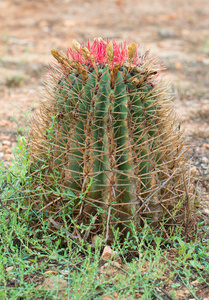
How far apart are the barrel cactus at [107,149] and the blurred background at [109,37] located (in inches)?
49.3

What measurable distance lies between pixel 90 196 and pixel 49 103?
26.4 inches

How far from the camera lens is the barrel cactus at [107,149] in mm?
2172

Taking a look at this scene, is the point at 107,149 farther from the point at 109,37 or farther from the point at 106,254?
the point at 109,37

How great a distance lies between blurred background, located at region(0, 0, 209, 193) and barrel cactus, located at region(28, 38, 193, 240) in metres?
1.25

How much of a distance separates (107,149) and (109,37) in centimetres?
610

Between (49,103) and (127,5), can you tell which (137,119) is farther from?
(127,5)

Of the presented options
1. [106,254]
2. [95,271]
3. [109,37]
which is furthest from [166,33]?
[95,271]

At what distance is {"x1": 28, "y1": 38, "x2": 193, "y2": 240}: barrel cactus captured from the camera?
2172 millimetres

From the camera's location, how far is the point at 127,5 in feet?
34.7

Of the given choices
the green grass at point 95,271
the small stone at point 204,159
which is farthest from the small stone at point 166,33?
the green grass at point 95,271

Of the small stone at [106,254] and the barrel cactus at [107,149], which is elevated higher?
the barrel cactus at [107,149]

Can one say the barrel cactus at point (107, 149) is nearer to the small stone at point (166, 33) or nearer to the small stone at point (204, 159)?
the small stone at point (204, 159)

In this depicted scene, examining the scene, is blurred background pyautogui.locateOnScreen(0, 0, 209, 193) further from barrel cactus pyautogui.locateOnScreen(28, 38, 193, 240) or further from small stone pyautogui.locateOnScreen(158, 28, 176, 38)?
barrel cactus pyautogui.locateOnScreen(28, 38, 193, 240)

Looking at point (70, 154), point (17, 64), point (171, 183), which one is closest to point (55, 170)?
point (70, 154)
